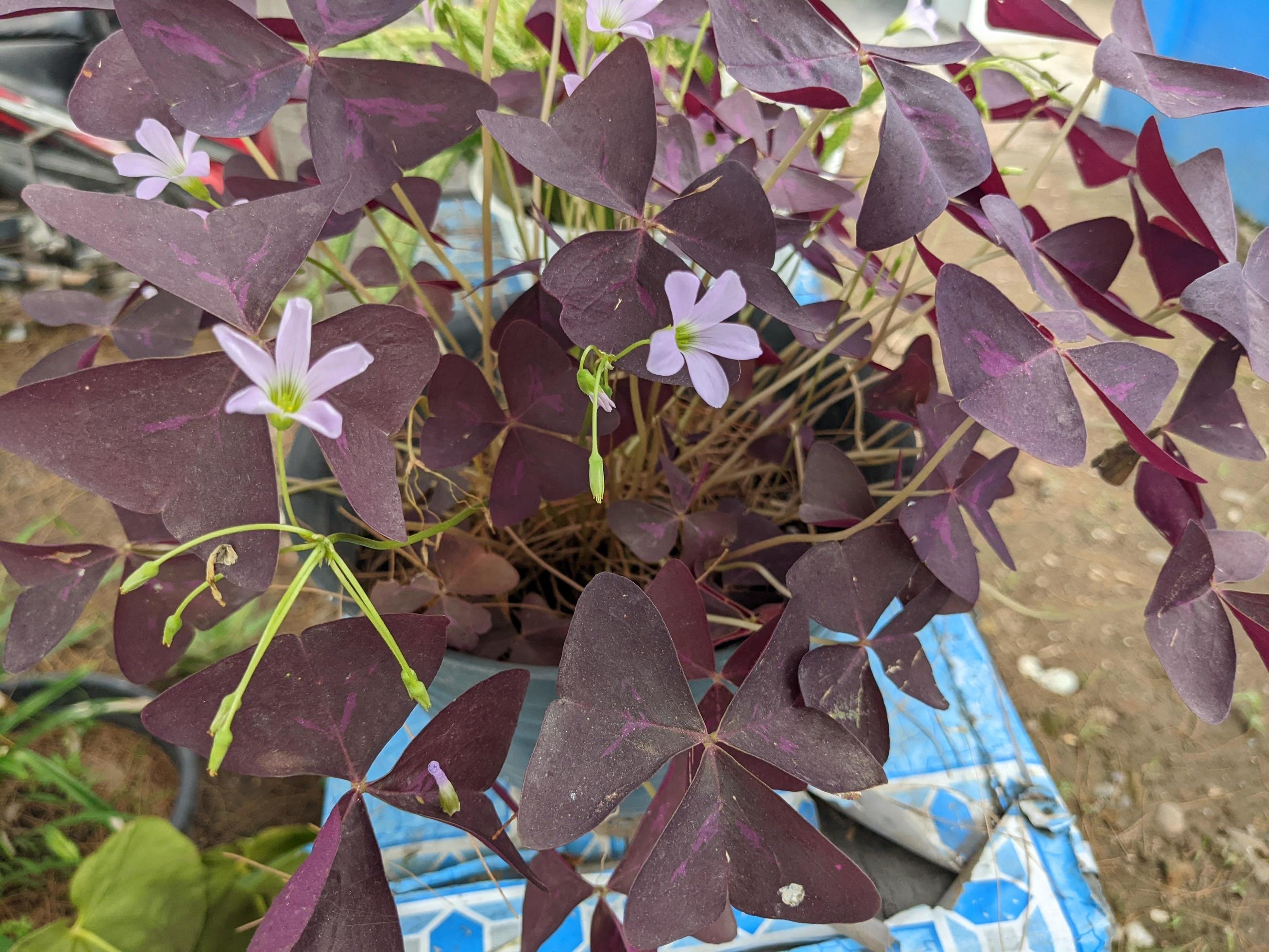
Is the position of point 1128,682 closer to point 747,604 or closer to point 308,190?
point 747,604


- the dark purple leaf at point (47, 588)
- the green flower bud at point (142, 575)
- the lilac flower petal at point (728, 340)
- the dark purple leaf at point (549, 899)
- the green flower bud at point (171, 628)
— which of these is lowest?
the dark purple leaf at point (549, 899)

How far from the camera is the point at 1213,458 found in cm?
128

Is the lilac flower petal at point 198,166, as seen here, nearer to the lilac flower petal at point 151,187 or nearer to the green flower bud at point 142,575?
the lilac flower petal at point 151,187

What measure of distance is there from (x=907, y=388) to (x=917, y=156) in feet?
0.58

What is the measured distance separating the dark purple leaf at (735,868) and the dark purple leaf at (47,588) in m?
0.30

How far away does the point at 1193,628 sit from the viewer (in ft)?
1.27

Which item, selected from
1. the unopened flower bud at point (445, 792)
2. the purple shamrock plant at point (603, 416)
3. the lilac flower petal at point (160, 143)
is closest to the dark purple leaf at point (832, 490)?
the purple shamrock plant at point (603, 416)

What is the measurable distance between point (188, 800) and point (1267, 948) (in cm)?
105

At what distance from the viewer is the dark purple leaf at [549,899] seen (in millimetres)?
428

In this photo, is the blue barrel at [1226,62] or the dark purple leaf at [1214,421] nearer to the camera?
the dark purple leaf at [1214,421]

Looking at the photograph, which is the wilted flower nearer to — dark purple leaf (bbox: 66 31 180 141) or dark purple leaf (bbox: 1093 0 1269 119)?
dark purple leaf (bbox: 1093 0 1269 119)

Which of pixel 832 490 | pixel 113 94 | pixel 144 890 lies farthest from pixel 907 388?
pixel 144 890

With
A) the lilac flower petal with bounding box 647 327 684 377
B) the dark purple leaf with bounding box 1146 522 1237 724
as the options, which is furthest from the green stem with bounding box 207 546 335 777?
the dark purple leaf with bounding box 1146 522 1237 724

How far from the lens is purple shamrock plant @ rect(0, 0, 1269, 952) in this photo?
292mm
